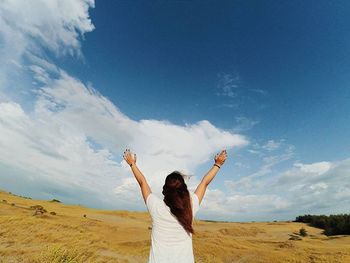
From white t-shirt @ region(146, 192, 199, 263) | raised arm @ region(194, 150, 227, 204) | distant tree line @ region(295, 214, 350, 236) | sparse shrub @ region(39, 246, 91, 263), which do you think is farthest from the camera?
distant tree line @ region(295, 214, 350, 236)

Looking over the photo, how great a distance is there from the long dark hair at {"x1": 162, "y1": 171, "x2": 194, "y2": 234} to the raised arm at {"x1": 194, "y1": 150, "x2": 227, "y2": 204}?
0.28 metres

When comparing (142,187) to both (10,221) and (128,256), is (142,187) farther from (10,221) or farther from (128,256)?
(10,221)

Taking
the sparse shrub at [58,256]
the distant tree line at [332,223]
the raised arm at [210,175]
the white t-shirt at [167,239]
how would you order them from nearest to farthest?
the white t-shirt at [167,239]
the raised arm at [210,175]
the sparse shrub at [58,256]
the distant tree line at [332,223]

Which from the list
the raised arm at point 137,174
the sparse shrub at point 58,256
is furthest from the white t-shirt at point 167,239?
the sparse shrub at point 58,256

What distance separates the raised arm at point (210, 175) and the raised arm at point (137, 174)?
2.06 feet

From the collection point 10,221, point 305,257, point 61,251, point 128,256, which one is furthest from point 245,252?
point 10,221

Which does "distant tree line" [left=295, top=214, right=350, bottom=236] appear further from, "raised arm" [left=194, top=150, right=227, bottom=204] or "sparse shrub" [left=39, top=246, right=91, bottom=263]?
"raised arm" [left=194, top=150, right=227, bottom=204]

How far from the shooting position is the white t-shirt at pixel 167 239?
3859mm

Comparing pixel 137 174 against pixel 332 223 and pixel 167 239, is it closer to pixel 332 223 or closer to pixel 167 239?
pixel 167 239

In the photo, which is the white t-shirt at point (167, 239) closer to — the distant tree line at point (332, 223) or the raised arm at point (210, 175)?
the raised arm at point (210, 175)

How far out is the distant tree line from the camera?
49844mm

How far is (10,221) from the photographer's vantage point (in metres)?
19.5

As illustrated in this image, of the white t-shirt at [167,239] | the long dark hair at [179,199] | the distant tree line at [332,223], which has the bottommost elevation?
the white t-shirt at [167,239]

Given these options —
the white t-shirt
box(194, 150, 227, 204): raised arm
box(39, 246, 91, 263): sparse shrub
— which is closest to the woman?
the white t-shirt
